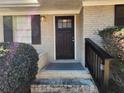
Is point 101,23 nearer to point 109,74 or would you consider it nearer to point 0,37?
point 109,74

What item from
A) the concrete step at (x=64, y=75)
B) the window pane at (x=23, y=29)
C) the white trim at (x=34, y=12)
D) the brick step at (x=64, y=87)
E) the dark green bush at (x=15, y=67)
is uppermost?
the white trim at (x=34, y=12)

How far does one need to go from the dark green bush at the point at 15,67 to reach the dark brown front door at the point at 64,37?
17.8ft

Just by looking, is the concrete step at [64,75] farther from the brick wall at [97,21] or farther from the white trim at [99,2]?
the white trim at [99,2]

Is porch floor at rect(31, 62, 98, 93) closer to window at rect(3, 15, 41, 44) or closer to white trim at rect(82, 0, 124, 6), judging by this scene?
white trim at rect(82, 0, 124, 6)

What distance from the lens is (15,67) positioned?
4910mm

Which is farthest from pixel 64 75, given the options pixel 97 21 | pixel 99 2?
pixel 99 2

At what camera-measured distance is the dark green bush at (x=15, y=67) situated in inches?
179

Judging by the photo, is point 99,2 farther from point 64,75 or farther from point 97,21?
point 64,75

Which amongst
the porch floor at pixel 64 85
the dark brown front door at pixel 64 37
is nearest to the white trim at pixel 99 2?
the porch floor at pixel 64 85

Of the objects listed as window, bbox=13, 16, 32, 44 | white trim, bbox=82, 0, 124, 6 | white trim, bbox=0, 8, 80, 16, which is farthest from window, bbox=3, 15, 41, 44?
white trim, bbox=82, 0, 124, 6

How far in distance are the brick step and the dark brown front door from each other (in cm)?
469

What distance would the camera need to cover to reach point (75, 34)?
37.7 ft

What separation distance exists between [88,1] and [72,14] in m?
2.76

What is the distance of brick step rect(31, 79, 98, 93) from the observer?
6633mm
